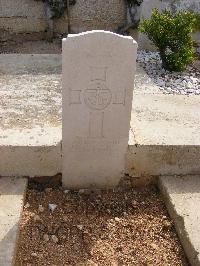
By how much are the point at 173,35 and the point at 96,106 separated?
2691 millimetres

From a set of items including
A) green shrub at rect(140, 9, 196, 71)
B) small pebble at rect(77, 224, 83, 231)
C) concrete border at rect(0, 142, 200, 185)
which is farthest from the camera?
green shrub at rect(140, 9, 196, 71)

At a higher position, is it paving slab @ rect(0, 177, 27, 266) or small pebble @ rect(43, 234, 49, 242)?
paving slab @ rect(0, 177, 27, 266)

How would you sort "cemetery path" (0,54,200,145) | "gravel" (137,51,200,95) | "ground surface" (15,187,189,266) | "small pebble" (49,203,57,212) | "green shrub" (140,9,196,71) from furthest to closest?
"green shrub" (140,9,196,71) → "gravel" (137,51,200,95) → "cemetery path" (0,54,200,145) → "small pebble" (49,203,57,212) → "ground surface" (15,187,189,266)

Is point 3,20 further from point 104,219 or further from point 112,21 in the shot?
point 104,219

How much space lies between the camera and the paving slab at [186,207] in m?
2.64

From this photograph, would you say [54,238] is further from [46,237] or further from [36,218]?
[36,218]

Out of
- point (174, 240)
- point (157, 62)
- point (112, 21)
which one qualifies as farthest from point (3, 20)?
point (174, 240)

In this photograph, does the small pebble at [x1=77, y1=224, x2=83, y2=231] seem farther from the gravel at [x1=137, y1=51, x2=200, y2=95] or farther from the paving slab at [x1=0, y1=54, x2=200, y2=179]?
the gravel at [x1=137, y1=51, x2=200, y2=95]

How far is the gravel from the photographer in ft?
15.9

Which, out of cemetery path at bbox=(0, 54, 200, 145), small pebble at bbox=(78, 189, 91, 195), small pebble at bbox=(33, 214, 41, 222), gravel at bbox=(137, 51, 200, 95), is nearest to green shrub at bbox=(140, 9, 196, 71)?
gravel at bbox=(137, 51, 200, 95)

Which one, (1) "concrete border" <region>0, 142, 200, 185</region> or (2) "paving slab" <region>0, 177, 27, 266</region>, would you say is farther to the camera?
(1) "concrete border" <region>0, 142, 200, 185</region>

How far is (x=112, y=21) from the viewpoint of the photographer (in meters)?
7.41

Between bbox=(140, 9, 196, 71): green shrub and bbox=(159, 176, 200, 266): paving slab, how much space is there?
240cm

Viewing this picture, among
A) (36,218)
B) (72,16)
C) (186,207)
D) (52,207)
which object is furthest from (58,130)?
(72,16)
